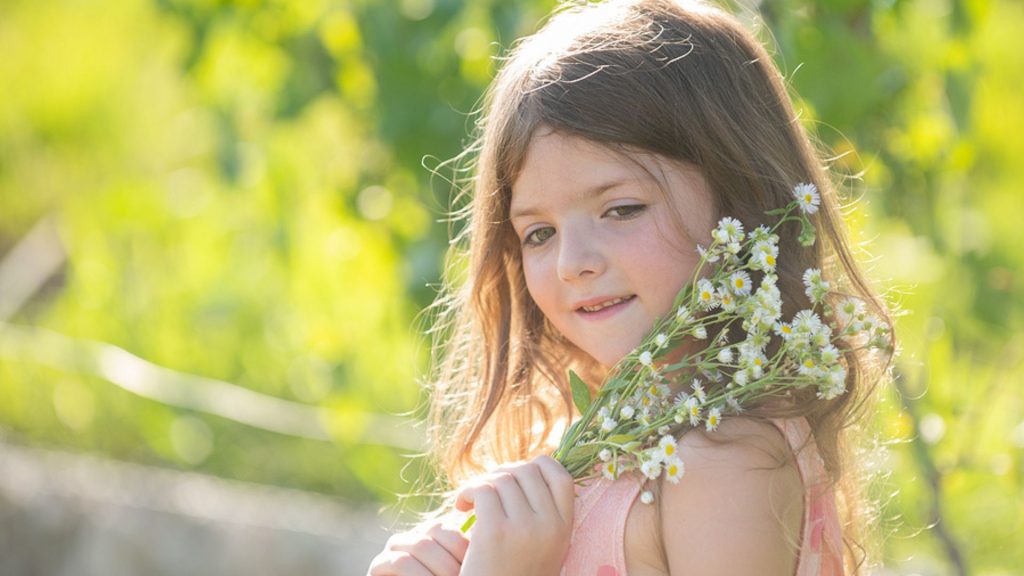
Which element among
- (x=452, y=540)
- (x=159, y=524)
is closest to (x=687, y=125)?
(x=452, y=540)

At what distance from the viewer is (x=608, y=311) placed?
1638 millimetres

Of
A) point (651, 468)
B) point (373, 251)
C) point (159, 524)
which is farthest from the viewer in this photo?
point (159, 524)

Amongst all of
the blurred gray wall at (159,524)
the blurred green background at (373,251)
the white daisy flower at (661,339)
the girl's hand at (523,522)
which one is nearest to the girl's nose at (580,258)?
the white daisy flower at (661,339)

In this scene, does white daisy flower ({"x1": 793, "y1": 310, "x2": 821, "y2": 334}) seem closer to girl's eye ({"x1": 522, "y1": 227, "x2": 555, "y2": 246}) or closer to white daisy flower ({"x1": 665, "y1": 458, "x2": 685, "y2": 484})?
white daisy flower ({"x1": 665, "y1": 458, "x2": 685, "y2": 484})

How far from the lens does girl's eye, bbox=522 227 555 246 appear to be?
1.70 meters

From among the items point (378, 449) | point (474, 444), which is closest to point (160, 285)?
point (378, 449)

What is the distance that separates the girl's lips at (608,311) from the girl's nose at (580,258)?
0.16ft

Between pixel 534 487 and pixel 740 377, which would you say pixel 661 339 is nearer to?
pixel 740 377

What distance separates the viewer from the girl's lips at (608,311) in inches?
64.1

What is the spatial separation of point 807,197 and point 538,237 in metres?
0.32

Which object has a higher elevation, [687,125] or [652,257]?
[687,125]

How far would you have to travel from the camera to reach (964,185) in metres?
3.19

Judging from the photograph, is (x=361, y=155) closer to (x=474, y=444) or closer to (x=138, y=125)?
(x=474, y=444)

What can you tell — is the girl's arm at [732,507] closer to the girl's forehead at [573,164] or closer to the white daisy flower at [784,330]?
the white daisy flower at [784,330]
